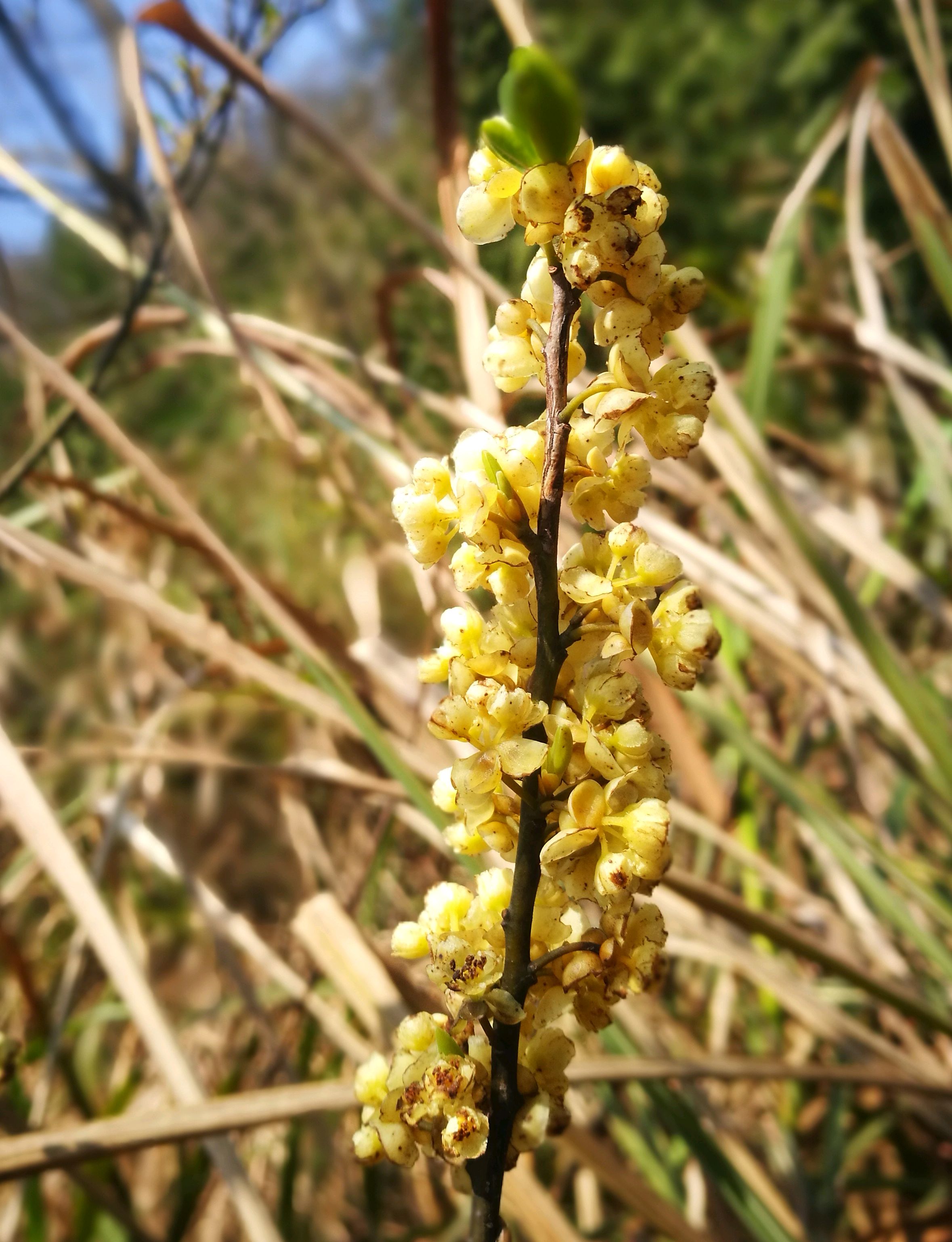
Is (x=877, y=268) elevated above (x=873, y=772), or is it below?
above

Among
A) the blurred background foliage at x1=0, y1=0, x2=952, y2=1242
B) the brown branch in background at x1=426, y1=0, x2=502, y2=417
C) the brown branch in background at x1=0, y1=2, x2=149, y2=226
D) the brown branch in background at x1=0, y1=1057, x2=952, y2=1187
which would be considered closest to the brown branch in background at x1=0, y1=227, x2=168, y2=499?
the blurred background foliage at x1=0, y1=0, x2=952, y2=1242

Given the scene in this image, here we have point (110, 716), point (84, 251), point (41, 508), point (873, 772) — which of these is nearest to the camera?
point (41, 508)

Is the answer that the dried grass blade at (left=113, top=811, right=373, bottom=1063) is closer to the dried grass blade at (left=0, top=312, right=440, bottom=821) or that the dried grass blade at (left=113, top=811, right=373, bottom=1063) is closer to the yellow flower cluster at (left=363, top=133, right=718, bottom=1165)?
the dried grass blade at (left=0, top=312, right=440, bottom=821)

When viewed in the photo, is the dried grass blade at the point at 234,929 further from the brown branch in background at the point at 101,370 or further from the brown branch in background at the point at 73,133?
the brown branch in background at the point at 73,133

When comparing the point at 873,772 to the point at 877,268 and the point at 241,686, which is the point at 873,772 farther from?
the point at 241,686

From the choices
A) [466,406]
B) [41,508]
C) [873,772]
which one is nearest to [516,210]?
[466,406]

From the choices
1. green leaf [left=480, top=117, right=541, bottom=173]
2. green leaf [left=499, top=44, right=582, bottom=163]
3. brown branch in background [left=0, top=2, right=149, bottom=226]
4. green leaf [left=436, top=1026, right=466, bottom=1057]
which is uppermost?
brown branch in background [left=0, top=2, right=149, bottom=226]
